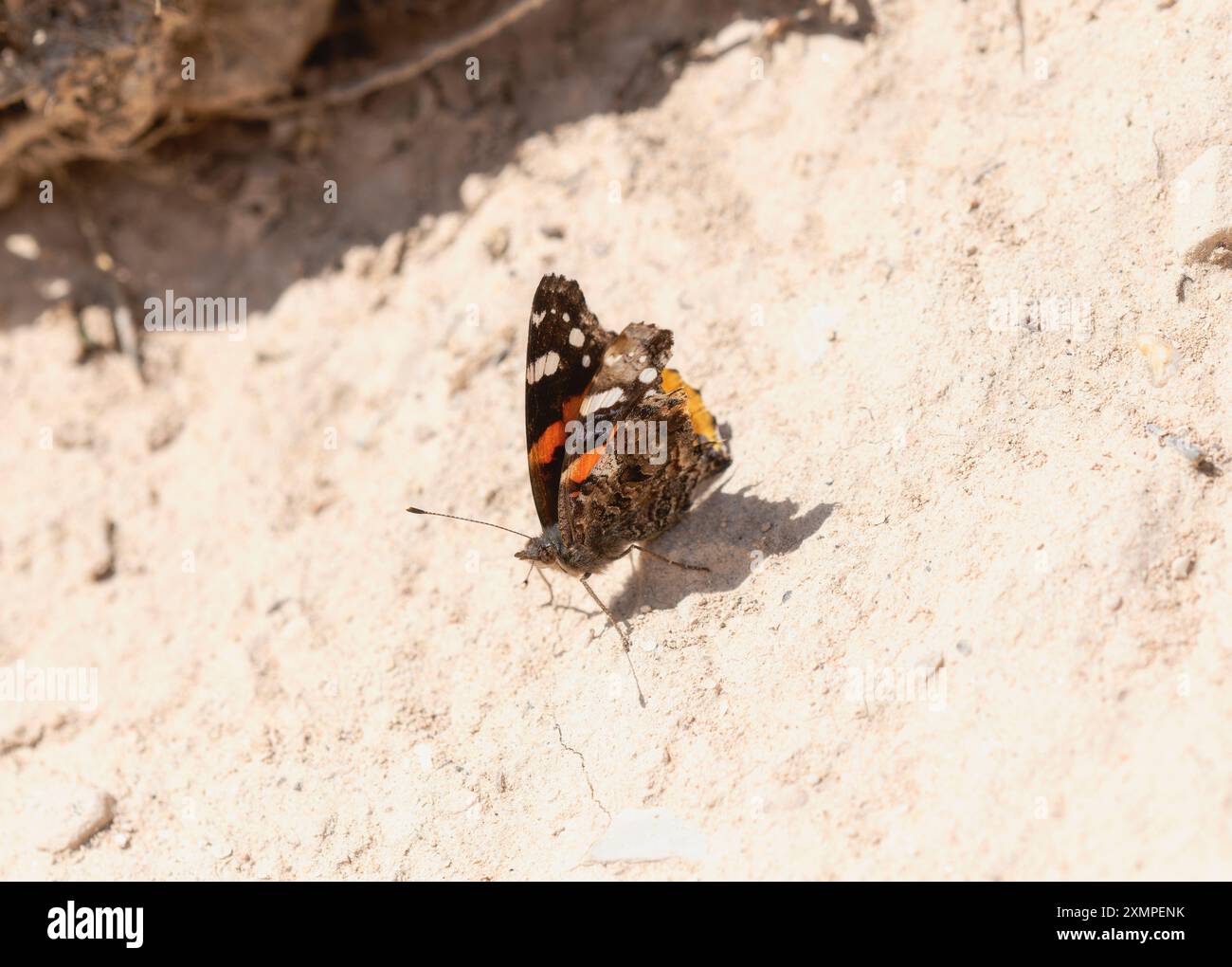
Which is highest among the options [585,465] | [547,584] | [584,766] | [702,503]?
[585,465]

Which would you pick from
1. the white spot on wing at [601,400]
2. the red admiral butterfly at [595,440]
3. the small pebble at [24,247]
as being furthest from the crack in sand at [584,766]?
the small pebble at [24,247]

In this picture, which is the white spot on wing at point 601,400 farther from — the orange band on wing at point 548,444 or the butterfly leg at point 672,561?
the butterfly leg at point 672,561

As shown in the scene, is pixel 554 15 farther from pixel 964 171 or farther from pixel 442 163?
pixel 964 171

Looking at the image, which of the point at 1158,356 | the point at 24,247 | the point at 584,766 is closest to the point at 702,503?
the point at 584,766

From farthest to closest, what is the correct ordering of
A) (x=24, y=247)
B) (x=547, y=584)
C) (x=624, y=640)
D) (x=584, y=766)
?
(x=24, y=247), (x=547, y=584), (x=624, y=640), (x=584, y=766)

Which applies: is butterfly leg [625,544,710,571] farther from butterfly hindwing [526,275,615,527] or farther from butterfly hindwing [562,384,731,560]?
butterfly hindwing [526,275,615,527]

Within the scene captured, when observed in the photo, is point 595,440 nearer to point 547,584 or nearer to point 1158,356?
point 547,584

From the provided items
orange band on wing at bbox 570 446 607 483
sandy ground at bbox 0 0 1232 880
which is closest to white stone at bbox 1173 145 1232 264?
sandy ground at bbox 0 0 1232 880

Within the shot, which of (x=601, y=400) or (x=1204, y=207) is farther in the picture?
(x=601, y=400)
